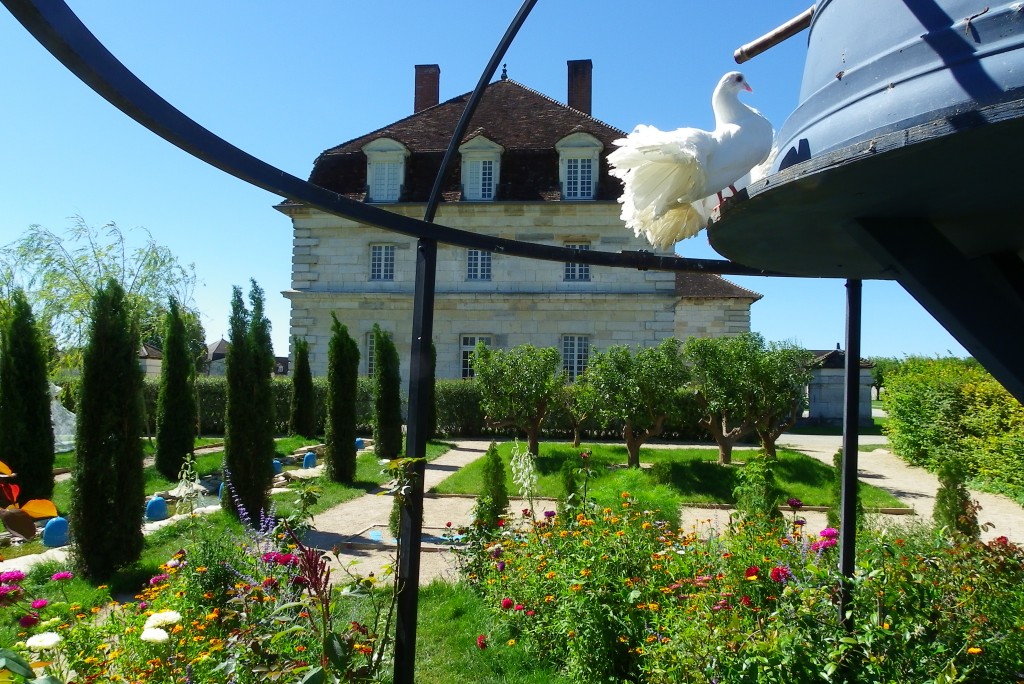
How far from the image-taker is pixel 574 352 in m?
22.1

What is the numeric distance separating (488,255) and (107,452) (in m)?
16.8

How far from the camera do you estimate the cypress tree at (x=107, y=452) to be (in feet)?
20.9

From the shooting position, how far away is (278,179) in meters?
1.52

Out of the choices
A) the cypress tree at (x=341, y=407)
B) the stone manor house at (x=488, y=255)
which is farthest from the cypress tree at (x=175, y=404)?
the stone manor house at (x=488, y=255)

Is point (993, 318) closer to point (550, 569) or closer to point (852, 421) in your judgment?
point (852, 421)

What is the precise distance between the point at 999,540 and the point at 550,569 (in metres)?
2.70

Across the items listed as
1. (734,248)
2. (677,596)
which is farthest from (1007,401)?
(734,248)

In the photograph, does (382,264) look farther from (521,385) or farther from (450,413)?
(521,385)

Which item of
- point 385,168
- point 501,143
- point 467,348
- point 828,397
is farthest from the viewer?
point 828,397

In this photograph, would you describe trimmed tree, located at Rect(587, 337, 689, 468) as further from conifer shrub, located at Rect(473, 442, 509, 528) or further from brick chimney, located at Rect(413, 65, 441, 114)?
brick chimney, located at Rect(413, 65, 441, 114)

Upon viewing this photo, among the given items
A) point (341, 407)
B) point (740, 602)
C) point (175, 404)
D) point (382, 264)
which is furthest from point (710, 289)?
point (740, 602)

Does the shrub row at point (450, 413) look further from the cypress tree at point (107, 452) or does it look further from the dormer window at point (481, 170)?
the cypress tree at point (107, 452)

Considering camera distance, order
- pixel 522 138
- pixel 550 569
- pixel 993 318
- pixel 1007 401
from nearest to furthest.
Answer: pixel 993 318 → pixel 550 569 → pixel 1007 401 → pixel 522 138

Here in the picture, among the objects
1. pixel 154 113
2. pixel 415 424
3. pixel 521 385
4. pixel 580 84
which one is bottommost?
pixel 521 385
